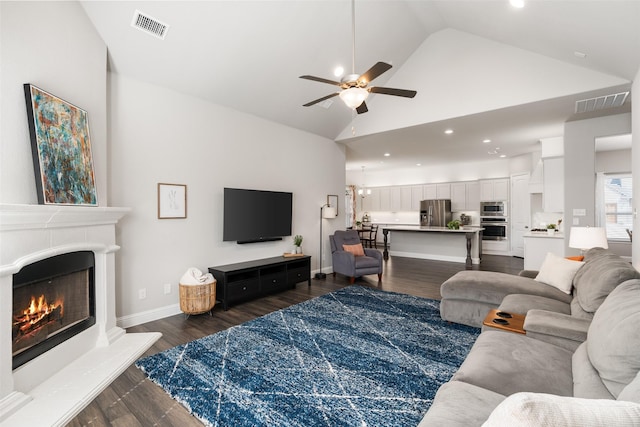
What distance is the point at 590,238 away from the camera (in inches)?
134

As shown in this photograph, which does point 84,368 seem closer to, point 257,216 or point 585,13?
point 257,216

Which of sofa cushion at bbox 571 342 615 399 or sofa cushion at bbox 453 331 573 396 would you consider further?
sofa cushion at bbox 453 331 573 396

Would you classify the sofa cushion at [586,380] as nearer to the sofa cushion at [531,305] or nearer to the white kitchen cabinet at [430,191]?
the sofa cushion at [531,305]

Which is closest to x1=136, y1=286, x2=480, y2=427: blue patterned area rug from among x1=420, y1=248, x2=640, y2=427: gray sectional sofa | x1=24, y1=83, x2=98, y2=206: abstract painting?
x1=420, y1=248, x2=640, y2=427: gray sectional sofa

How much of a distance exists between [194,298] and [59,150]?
79.2 inches

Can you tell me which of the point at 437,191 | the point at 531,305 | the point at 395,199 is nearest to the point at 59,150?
the point at 531,305

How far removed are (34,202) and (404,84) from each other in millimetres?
5114

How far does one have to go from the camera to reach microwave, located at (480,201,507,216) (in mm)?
8602

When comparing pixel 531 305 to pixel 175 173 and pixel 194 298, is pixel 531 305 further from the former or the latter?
pixel 175 173

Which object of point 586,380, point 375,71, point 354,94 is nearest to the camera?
point 586,380

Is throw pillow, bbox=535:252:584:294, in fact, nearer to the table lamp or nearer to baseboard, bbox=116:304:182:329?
the table lamp

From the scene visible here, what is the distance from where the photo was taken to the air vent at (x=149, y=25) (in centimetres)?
296

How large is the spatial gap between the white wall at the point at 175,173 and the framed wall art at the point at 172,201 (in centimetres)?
7

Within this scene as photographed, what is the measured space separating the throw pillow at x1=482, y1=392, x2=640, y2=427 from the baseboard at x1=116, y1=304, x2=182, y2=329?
385 cm
